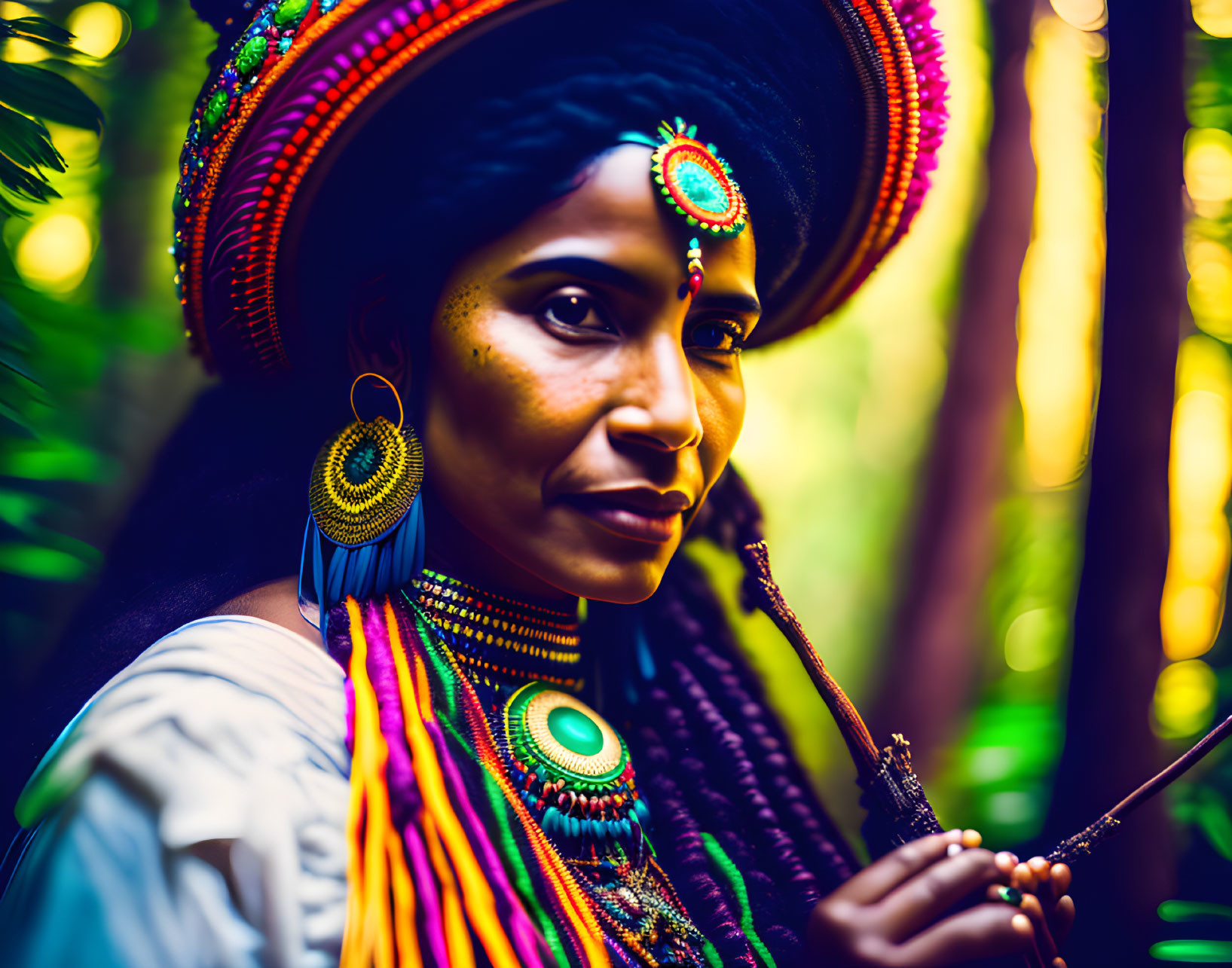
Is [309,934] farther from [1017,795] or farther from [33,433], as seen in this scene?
[1017,795]

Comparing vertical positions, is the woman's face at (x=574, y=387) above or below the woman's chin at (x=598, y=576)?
above

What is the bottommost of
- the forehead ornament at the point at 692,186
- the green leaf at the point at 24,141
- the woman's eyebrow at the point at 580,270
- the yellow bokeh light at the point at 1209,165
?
the green leaf at the point at 24,141

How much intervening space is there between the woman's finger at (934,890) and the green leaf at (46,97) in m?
1.61

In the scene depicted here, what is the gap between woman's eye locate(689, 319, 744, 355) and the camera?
1229 millimetres

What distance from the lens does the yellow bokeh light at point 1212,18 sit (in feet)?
5.45

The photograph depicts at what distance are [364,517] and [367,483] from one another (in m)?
0.05

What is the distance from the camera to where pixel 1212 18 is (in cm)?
166

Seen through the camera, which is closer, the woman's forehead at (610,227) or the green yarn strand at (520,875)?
the green yarn strand at (520,875)

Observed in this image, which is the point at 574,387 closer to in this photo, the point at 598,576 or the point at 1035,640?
the point at 598,576

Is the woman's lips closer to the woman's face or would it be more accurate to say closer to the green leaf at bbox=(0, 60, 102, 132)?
the woman's face

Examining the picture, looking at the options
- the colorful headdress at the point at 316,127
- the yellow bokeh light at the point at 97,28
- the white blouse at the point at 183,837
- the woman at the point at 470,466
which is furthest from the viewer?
the yellow bokeh light at the point at 97,28

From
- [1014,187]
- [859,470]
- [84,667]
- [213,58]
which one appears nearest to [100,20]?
[213,58]

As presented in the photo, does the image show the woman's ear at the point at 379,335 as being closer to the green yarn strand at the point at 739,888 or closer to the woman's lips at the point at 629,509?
the woman's lips at the point at 629,509

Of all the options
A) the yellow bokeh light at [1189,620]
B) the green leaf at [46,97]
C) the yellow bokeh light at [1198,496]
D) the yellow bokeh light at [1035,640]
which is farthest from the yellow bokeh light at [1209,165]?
the green leaf at [46,97]
